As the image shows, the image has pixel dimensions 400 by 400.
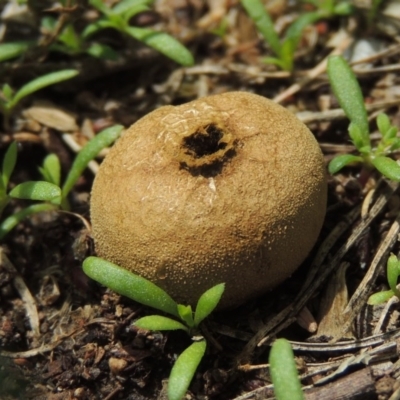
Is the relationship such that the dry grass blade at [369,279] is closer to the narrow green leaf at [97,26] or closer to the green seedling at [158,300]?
the green seedling at [158,300]

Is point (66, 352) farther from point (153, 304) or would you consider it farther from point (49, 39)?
point (49, 39)

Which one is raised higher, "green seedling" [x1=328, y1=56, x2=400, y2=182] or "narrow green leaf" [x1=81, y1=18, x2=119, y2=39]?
"narrow green leaf" [x1=81, y1=18, x2=119, y2=39]

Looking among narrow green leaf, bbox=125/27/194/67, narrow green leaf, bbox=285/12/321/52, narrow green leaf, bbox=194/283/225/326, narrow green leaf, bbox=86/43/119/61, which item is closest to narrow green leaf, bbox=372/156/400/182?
narrow green leaf, bbox=194/283/225/326

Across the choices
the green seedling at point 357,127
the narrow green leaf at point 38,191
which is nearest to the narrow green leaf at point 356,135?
the green seedling at point 357,127

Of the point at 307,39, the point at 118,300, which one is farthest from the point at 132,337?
the point at 307,39

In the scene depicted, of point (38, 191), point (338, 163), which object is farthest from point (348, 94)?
point (38, 191)

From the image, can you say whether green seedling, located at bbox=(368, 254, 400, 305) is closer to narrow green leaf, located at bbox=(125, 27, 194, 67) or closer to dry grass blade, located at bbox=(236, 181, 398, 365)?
dry grass blade, located at bbox=(236, 181, 398, 365)
